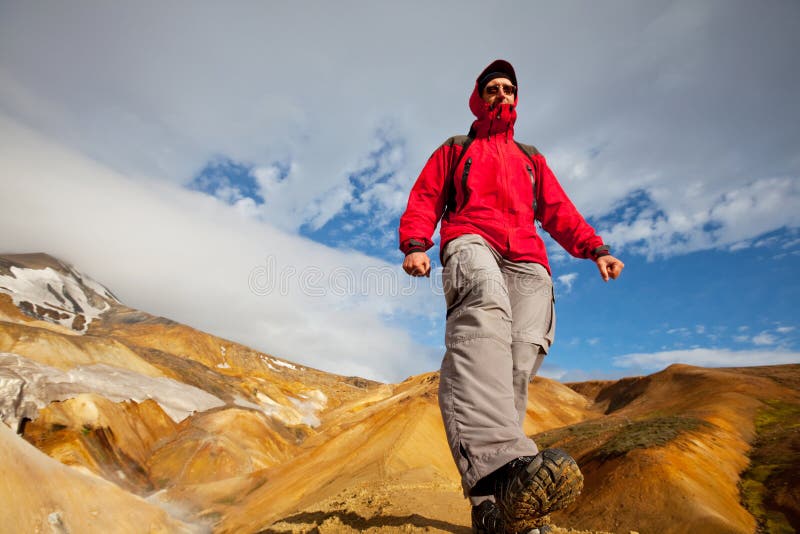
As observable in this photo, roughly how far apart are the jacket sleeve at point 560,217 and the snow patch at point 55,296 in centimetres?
8692

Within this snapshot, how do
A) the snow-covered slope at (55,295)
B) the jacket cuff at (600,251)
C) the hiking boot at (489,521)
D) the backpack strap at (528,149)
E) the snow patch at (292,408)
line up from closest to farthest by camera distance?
the hiking boot at (489,521) → the jacket cuff at (600,251) → the backpack strap at (528,149) → the snow patch at (292,408) → the snow-covered slope at (55,295)

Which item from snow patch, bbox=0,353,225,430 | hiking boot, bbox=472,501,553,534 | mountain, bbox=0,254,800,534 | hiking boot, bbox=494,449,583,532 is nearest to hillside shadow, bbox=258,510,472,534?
mountain, bbox=0,254,800,534

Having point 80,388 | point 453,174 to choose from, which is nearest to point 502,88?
point 453,174

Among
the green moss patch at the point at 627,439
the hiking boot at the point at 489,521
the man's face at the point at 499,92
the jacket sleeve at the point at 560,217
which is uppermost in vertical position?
the man's face at the point at 499,92

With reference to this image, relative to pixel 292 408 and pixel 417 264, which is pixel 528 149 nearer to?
pixel 417 264

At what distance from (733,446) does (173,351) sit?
7502cm

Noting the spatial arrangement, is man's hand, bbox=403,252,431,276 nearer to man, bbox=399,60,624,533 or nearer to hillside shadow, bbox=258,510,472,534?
man, bbox=399,60,624,533

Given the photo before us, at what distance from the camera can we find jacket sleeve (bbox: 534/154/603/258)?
309 cm

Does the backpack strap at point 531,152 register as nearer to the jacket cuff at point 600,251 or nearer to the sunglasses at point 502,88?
the sunglasses at point 502,88

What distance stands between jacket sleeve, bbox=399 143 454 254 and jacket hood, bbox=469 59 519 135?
0.30 metres

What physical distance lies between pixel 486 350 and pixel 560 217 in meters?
1.51

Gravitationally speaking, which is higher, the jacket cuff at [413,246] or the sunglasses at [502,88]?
the sunglasses at [502,88]

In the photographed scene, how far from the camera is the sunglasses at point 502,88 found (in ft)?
10.3

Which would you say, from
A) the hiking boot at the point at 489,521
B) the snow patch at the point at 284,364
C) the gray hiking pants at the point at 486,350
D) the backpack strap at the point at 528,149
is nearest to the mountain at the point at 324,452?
the hiking boot at the point at 489,521
